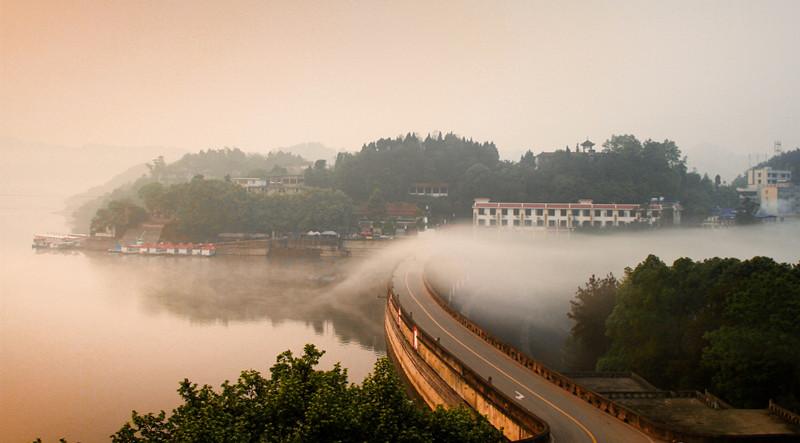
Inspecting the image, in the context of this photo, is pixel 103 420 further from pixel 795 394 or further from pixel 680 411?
pixel 795 394

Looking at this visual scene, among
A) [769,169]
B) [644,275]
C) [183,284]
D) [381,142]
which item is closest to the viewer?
[644,275]

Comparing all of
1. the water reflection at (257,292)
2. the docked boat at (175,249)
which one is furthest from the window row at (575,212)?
the docked boat at (175,249)

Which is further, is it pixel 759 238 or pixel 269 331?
pixel 759 238

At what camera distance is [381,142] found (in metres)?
84.8

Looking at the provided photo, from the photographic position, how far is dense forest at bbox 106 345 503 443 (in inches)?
366

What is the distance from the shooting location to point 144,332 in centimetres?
2864

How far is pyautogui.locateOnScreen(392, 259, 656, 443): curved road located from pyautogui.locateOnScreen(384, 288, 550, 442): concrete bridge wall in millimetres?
472

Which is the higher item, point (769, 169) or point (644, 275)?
point (769, 169)

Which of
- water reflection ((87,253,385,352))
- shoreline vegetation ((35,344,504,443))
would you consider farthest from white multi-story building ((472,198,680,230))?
shoreline vegetation ((35,344,504,443))

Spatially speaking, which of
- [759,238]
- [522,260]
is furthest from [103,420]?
[759,238]

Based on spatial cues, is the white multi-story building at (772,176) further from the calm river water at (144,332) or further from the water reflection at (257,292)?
the calm river water at (144,332)

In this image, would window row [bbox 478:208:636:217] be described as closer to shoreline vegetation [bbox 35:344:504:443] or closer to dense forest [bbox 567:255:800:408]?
dense forest [bbox 567:255:800:408]

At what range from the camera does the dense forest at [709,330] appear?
50.8ft

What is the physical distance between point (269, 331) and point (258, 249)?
30546 mm
